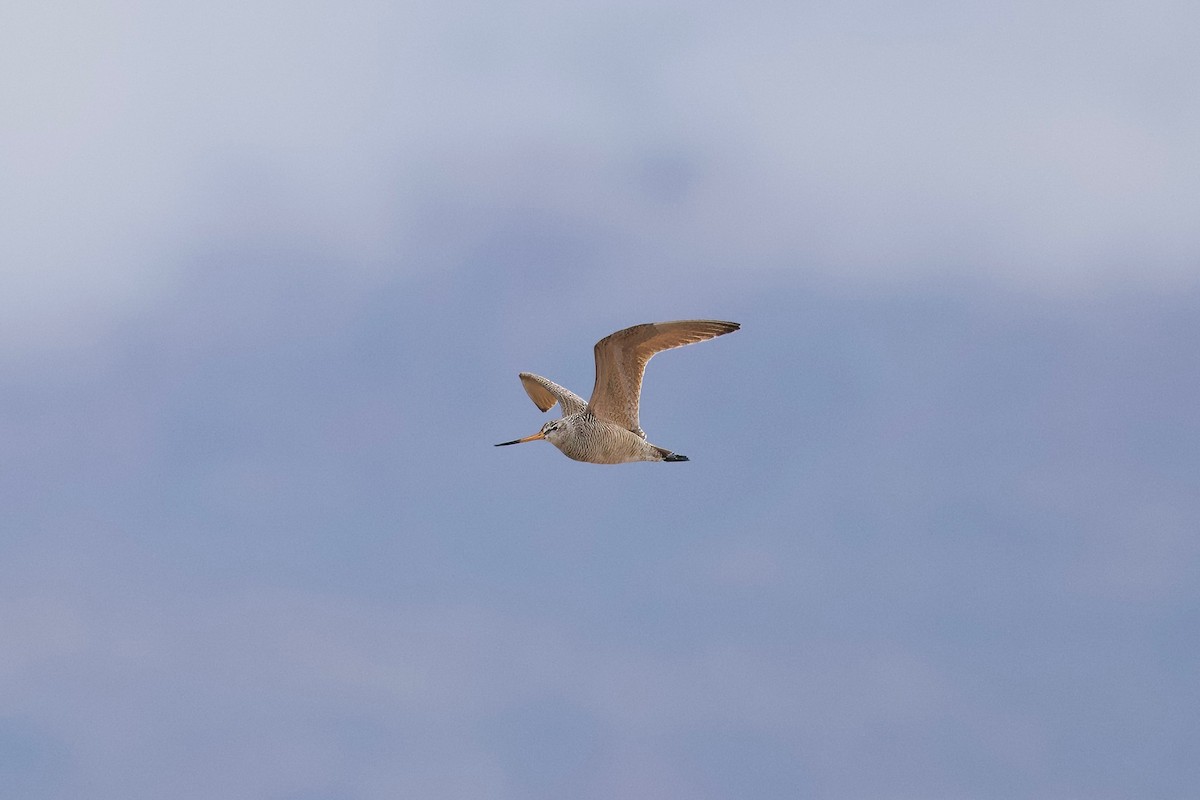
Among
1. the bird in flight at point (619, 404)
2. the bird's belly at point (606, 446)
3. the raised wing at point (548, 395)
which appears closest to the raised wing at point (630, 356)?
the bird in flight at point (619, 404)

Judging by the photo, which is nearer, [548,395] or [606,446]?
[606,446]

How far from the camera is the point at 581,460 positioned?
33.1 metres

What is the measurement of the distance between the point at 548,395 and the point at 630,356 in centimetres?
672

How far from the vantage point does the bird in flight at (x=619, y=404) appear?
31547mm

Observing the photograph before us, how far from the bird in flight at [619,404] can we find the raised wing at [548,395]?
5.04 ft

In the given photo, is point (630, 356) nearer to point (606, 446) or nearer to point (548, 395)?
point (606, 446)

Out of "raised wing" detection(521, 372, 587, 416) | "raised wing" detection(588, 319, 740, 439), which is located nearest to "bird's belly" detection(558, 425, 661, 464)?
"raised wing" detection(588, 319, 740, 439)

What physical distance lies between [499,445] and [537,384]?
6.18 metres

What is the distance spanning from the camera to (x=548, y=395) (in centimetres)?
3866

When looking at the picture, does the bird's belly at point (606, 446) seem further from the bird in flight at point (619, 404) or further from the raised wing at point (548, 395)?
the raised wing at point (548, 395)

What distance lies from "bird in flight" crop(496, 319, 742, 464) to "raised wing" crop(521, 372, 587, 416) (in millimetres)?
1537

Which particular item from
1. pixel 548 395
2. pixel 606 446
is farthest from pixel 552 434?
pixel 548 395

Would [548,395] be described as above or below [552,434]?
above

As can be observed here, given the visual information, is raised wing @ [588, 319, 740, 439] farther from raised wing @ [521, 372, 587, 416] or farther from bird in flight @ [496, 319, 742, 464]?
raised wing @ [521, 372, 587, 416]
